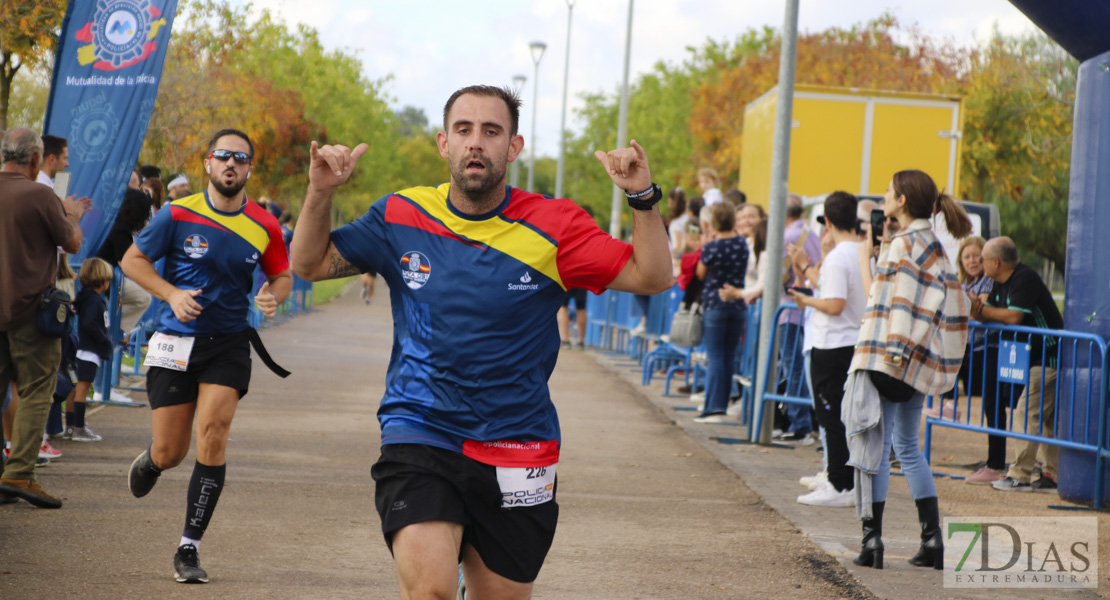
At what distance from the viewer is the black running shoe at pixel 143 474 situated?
5.97 m

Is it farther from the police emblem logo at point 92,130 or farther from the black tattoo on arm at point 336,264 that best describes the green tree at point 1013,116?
the black tattoo on arm at point 336,264

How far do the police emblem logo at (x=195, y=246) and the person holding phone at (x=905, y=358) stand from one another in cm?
336

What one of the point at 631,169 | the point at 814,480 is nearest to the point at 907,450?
the point at 814,480

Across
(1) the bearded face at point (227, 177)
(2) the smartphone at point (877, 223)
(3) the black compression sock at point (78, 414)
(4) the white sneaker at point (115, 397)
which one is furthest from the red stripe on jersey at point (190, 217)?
(4) the white sneaker at point (115, 397)

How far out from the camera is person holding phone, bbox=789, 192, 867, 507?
306 inches

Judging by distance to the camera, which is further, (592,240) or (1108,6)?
(1108,6)

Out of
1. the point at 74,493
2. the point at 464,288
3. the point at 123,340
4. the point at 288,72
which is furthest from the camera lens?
the point at 288,72

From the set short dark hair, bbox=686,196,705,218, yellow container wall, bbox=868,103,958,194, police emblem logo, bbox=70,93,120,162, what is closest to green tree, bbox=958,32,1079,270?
yellow container wall, bbox=868,103,958,194

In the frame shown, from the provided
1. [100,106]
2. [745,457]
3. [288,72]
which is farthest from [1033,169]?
[100,106]

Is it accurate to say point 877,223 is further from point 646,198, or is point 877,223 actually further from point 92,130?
point 92,130

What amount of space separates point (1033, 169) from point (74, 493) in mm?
38572

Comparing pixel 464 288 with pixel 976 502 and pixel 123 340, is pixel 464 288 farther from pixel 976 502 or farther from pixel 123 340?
pixel 123 340

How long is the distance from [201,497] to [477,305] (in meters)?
2.58

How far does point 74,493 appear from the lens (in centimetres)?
725
